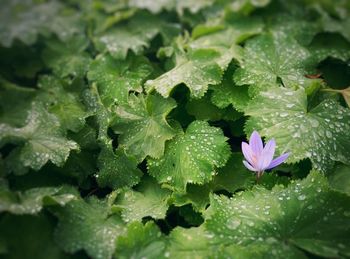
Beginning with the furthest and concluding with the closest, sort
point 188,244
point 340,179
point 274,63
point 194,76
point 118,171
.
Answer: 1. point 274,63
2. point 194,76
3. point 118,171
4. point 340,179
5. point 188,244

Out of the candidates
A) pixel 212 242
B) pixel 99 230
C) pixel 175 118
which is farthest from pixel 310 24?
pixel 99 230

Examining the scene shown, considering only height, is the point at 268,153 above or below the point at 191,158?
above

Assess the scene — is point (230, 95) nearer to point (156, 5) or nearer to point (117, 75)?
point (117, 75)

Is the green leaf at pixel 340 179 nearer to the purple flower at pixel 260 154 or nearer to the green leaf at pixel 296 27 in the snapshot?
the purple flower at pixel 260 154

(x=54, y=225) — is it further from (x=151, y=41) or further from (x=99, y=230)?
(x=151, y=41)

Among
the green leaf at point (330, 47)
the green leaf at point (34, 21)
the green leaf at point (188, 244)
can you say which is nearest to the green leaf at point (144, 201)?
the green leaf at point (188, 244)

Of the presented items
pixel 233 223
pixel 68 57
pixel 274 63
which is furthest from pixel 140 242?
pixel 68 57

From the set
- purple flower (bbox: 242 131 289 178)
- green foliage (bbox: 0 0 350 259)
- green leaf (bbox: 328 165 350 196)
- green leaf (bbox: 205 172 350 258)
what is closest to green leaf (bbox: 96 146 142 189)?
green foliage (bbox: 0 0 350 259)

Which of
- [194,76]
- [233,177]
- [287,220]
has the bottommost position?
[233,177]
